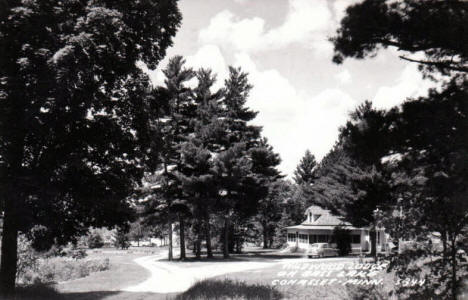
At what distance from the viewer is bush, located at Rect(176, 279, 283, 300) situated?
14.6 metres

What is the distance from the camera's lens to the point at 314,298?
14789 millimetres

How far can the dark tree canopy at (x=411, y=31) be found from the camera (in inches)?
339

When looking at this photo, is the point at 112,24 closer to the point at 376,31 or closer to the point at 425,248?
the point at 376,31

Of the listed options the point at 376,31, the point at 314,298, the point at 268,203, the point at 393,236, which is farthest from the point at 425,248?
the point at 268,203

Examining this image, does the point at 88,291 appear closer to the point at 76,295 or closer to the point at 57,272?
the point at 76,295

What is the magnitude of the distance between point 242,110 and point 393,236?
3602 cm

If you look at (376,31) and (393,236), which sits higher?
(376,31)

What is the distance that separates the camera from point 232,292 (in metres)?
14.9

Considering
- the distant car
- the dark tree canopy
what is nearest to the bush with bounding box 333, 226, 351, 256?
the distant car

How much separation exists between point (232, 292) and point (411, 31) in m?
10.4

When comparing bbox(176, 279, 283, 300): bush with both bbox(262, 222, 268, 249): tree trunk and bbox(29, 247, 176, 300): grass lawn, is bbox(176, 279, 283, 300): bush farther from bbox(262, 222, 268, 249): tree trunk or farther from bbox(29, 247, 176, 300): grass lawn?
bbox(262, 222, 268, 249): tree trunk

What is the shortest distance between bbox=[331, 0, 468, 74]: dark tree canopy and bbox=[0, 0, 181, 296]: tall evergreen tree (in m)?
6.96

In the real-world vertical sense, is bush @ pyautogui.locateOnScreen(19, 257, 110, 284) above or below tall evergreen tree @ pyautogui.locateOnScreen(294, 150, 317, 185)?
below

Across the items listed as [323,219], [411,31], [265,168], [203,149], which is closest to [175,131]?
[203,149]
